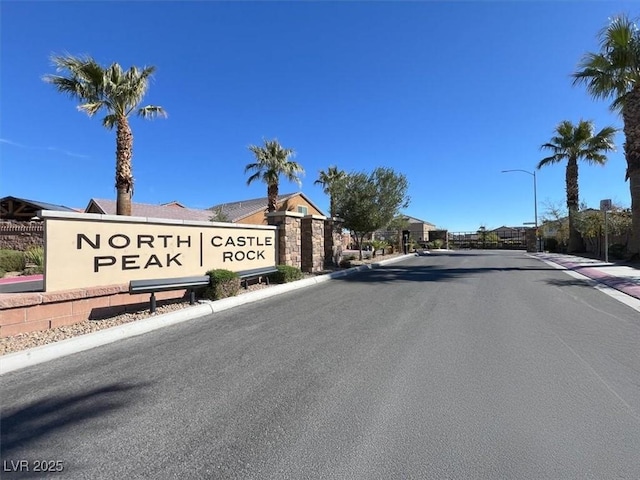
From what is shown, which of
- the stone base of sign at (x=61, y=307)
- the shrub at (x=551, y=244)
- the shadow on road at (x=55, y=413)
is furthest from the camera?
the shrub at (x=551, y=244)

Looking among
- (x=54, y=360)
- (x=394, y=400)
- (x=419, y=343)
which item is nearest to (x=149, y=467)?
(x=394, y=400)

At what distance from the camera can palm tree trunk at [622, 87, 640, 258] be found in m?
16.9

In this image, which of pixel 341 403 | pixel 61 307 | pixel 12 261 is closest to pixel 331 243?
pixel 61 307

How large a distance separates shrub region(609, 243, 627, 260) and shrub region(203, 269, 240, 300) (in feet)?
70.5

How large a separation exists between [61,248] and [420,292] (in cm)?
843

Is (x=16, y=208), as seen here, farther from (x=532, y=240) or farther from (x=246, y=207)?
(x=532, y=240)

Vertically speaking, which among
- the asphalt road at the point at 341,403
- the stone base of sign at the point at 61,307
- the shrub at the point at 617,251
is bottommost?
the asphalt road at the point at 341,403

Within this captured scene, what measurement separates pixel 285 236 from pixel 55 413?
10.6 m

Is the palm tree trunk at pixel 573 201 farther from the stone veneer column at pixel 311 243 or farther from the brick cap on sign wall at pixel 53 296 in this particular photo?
the brick cap on sign wall at pixel 53 296

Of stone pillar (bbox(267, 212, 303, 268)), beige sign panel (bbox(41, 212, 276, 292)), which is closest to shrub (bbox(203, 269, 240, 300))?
beige sign panel (bbox(41, 212, 276, 292))

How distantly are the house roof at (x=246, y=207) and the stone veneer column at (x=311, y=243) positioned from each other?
19321mm

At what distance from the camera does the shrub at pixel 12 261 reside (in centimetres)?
1605

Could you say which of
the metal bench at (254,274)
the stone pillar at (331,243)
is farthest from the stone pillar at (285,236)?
the stone pillar at (331,243)

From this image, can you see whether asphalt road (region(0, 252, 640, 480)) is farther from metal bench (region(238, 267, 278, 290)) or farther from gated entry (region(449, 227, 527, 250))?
gated entry (region(449, 227, 527, 250))
